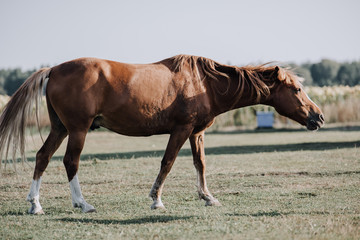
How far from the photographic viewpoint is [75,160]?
6.16m

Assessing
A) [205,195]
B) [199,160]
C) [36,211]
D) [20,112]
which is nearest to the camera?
[36,211]

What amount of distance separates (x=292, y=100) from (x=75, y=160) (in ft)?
11.3

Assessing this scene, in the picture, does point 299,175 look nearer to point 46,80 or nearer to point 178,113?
point 178,113

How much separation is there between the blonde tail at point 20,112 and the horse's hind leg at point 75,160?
2.41ft

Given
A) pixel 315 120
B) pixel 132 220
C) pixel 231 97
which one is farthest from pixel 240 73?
pixel 132 220

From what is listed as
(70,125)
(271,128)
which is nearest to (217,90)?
(70,125)

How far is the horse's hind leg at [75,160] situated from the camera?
609 cm

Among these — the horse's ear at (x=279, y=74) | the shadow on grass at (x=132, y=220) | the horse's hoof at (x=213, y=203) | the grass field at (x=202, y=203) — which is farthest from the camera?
the horse's ear at (x=279, y=74)

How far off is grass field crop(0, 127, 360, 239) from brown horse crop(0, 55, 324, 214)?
455 mm

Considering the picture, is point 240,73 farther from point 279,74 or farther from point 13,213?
point 13,213

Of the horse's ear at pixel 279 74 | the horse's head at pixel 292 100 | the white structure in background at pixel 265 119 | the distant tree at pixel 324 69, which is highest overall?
the horse's ear at pixel 279 74

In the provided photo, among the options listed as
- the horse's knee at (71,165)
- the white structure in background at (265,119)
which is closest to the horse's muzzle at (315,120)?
the horse's knee at (71,165)

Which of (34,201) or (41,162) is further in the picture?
(41,162)

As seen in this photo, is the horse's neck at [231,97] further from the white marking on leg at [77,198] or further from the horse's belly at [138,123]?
the white marking on leg at [77,198]
